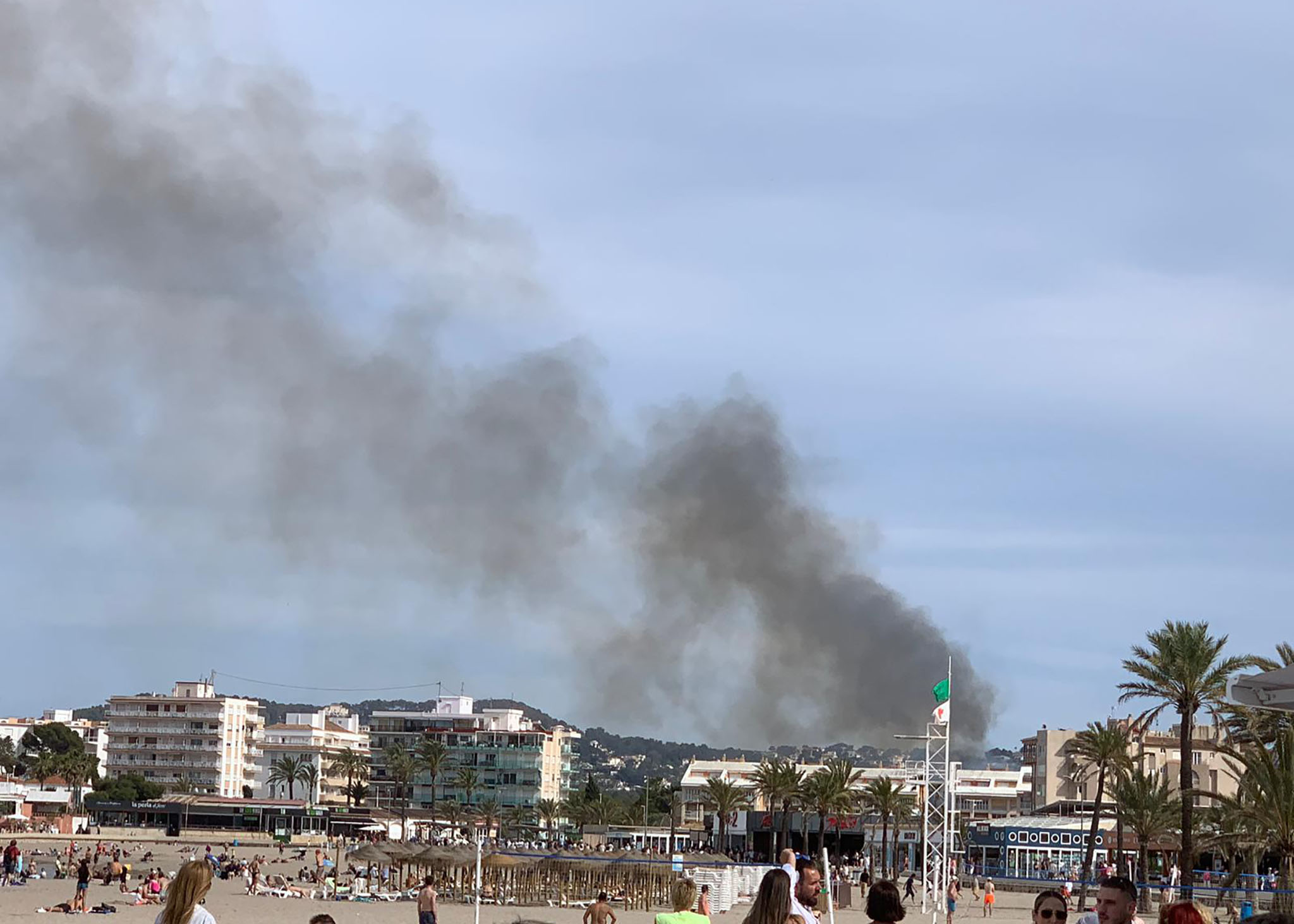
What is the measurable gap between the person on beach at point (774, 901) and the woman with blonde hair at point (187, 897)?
2.53m

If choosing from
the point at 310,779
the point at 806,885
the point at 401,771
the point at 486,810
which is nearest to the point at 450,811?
the point at 486,810

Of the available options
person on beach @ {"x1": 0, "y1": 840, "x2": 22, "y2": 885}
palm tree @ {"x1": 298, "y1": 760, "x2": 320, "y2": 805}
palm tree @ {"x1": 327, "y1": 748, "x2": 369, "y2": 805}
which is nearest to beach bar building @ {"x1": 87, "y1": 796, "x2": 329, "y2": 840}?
A: palm tree @ {"x1": 327, "y1": 748, "x2": 369, "y2": 805}

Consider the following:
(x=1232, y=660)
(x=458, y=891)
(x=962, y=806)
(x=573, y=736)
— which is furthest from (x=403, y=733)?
(x=1232, y=660)

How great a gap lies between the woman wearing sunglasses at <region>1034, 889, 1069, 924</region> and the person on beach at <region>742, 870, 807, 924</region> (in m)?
1.43

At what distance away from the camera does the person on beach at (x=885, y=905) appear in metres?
7.36

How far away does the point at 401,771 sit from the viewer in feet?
495

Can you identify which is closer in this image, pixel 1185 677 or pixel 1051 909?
pixel 1051 909

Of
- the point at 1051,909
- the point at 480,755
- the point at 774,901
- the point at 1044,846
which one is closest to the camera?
the point at 774,901

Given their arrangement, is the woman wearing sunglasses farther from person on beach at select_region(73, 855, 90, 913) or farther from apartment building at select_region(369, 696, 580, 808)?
apartment building at select_region(369, 696, 580, 808)

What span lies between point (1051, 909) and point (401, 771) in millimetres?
148567

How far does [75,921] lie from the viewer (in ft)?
123

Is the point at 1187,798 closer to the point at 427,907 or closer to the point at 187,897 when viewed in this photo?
the point at 427,907

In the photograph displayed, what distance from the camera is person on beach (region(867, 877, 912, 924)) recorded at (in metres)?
7.36

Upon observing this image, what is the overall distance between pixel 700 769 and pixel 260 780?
6305cm
